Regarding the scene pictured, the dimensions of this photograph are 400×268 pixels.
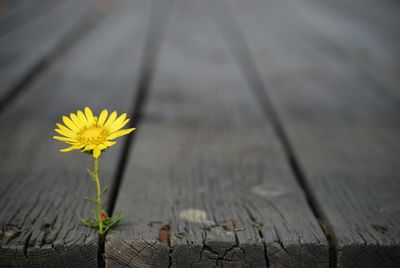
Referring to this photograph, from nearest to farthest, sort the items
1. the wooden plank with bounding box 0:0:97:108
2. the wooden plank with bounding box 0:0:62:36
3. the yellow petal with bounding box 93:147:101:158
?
1. the yellow petal with bounding box 93:147:101:158
2. the wooden plank with bounding box 0:0:97:108
3. the wooden plank with bounding box 0:0:62:36

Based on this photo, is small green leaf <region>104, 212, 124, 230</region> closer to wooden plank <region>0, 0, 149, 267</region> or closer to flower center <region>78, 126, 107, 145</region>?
wooden plank <region>0, 0, 149, 267</region>

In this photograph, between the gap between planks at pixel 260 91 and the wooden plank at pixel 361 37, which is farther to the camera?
the wooden plank at pixel 361 37

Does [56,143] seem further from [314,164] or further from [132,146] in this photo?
[314,164]

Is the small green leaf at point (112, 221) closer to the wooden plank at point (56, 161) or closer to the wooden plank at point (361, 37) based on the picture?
the wooden plank at point (56, 161)

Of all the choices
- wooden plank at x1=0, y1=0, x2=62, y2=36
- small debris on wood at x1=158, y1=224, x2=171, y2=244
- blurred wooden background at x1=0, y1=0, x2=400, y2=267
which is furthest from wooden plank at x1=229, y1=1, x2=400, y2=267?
wooden plank at x1=0, y1=0, x2=62, y2=36

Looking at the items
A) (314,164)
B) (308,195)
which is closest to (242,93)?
(314,164)

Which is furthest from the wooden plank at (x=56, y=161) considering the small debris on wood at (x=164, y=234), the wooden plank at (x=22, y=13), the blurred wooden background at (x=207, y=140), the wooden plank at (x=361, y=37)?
the wooden plank at (x=361, y=37)

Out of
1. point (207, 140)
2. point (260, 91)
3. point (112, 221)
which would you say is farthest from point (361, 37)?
point (112, 221)
